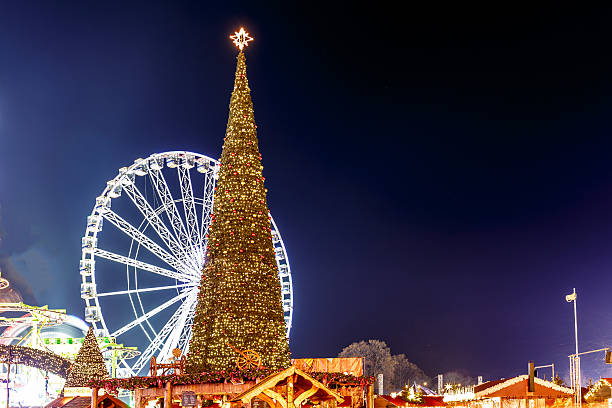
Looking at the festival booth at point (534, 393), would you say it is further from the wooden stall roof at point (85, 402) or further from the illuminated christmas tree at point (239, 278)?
the wooden stall roof at point (85, 402)

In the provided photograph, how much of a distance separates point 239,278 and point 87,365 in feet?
45.6

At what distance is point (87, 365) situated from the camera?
92.8 ft

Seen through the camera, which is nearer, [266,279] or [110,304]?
[266,279]

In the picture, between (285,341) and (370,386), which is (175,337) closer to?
(370,386)

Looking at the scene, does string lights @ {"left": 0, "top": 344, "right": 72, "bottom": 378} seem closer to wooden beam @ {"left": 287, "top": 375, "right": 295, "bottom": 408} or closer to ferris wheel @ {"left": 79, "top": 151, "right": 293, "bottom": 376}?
ferris wheel @ {"left": 79, "top": 151, "right": 293, "bottom": 376}

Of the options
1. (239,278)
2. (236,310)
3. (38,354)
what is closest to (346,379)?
(236,310)

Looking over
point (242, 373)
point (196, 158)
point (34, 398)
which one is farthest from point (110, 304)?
point (242, 373)

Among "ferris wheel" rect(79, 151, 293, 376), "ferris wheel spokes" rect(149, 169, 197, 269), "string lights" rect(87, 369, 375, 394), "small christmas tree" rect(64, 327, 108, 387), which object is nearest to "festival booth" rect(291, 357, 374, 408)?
"string lights" rect(87, 369, 375, 394)

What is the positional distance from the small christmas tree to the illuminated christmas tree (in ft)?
41.0

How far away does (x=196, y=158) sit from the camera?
1353 inches

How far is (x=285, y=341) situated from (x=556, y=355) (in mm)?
59124

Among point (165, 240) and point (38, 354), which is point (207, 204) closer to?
point (165, 240)

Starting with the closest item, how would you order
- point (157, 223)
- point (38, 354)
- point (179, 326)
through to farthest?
point (179, 326)
point (157, 223)
point (38, 354)

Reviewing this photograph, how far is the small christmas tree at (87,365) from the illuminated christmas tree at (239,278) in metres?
12.5
